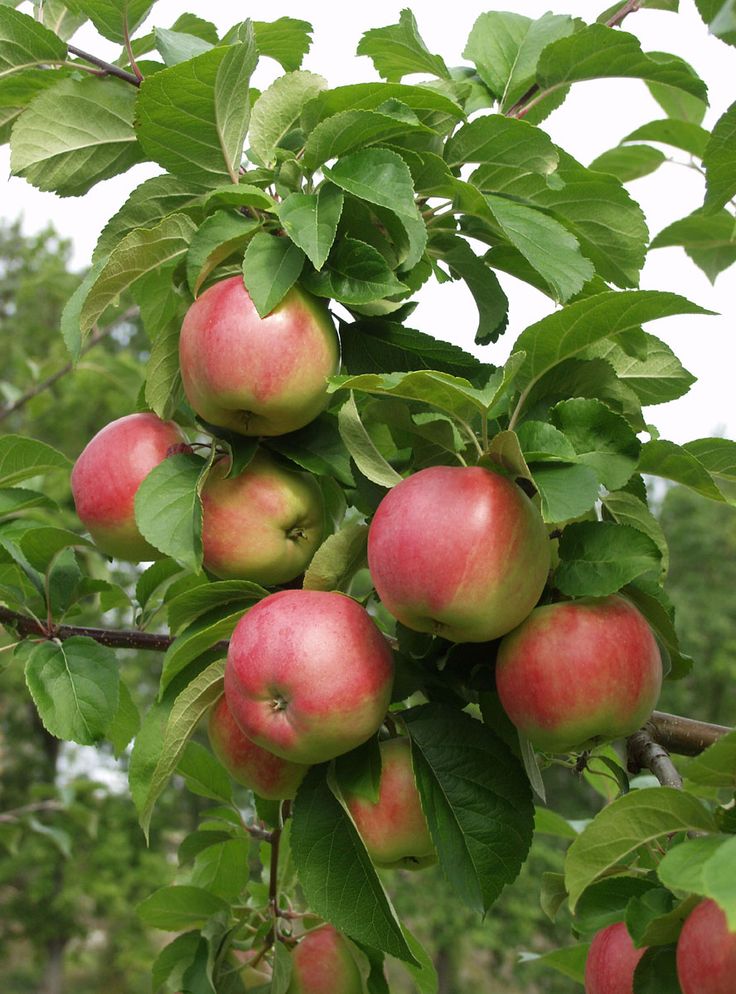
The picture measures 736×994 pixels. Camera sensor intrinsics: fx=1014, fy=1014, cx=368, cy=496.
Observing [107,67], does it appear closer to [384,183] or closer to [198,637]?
[384,183]

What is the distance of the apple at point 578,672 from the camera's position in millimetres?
838

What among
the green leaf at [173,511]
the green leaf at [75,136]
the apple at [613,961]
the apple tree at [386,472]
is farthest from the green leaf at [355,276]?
the apple at [613,961]

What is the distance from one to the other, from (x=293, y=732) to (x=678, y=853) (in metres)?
0.32

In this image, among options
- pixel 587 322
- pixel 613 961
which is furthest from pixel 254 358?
pixel 613 961

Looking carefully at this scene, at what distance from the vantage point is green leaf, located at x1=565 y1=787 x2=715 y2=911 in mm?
743

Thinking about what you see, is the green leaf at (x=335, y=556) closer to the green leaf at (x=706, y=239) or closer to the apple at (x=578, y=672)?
the apple at (x=578, y=672)

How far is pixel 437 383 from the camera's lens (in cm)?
79

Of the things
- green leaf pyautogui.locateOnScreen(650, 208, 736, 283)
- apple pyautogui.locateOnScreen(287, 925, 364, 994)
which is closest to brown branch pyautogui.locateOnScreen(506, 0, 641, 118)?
green leaf pyautogui.locateOnScreen(650, 208, 736, 283)

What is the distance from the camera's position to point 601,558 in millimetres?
842

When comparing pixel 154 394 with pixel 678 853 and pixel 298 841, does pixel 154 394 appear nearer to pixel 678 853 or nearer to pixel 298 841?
pixel 298 841

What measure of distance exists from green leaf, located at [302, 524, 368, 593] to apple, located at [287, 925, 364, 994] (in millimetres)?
509

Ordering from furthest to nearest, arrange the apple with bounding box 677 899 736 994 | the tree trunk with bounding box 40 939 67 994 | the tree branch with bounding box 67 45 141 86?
the tree trunk with bounding box 40 939 67 994
the tree branch with bounding box 67 45 141 86
the apple with bounding box 677 899 736 994

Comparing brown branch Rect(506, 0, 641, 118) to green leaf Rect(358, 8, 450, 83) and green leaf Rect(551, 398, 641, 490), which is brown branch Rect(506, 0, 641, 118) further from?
green leaf Rect(551, 398, 641, 490)

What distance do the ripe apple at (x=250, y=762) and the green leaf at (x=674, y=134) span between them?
1159mm
